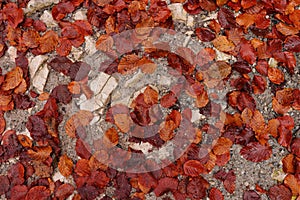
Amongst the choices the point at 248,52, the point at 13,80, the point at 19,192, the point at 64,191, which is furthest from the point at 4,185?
the point at 248,52

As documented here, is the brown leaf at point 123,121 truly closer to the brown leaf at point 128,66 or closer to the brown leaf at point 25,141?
the brown leaf at point 128,66

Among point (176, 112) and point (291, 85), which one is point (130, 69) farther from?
point (291, 85)

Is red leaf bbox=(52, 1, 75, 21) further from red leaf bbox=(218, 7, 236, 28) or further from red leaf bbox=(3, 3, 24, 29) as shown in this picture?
red leaf bbox=(218, 7, 236, 28)

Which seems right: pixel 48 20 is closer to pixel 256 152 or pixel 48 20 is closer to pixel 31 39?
pixel 31 39

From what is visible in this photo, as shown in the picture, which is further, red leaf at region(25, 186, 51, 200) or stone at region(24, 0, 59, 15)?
stone at region(24, 0, 59, 15)

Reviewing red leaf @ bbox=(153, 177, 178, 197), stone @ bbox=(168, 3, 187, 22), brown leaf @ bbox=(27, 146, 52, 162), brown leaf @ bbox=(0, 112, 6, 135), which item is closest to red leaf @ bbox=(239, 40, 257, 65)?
stone @ bbox=(168, 3, 187, 22)

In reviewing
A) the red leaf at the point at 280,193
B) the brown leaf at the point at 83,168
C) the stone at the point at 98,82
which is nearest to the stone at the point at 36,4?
the stone at the point at 98,82

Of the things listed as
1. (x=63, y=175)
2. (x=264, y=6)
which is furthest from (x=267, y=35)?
(x=63, y=175)
